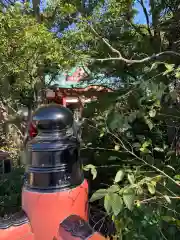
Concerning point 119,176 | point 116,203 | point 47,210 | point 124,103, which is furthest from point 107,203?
point 124,103

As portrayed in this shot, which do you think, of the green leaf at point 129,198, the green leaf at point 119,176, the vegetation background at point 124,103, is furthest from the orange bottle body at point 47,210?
the green leaf at point 129,198

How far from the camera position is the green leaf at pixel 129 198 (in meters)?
1.04

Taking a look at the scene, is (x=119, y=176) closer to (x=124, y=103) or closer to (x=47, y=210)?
(x=47, y=210)

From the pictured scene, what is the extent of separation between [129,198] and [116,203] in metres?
0.07

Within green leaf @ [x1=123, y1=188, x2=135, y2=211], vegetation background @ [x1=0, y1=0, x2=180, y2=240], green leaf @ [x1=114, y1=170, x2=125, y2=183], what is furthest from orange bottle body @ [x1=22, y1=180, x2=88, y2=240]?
green leaf @ [x1=123, y1=188, x2=135, y2=211]

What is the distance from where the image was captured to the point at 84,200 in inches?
64.7

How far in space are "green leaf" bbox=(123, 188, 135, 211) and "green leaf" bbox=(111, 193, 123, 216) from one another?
0.03 metres

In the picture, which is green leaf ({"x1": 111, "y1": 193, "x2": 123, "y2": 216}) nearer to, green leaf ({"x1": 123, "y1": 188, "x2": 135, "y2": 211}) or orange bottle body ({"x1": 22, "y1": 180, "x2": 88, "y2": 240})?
green leaf ({"x1": 123, "y1": 188, "x2": 135, "y2": 211})

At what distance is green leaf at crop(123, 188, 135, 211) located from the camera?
3.43 ft

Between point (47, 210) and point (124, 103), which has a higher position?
point (124, 103)

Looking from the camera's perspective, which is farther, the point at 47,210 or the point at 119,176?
the point at 47,210

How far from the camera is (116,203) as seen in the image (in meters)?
1.02

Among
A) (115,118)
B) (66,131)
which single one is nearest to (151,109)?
(115,118)

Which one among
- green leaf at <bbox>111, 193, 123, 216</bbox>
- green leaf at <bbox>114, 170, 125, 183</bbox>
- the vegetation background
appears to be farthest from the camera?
the vegetation background
